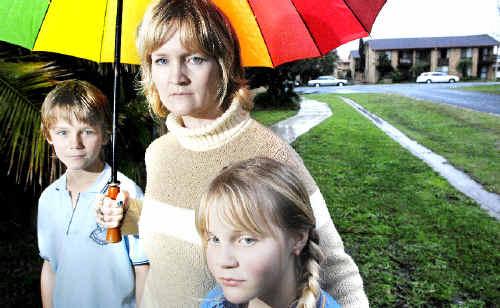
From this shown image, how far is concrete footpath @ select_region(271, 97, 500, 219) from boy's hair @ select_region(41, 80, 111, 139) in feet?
20.8

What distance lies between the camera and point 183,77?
47.8 inches

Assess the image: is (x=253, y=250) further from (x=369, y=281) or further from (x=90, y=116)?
(x=369, y=281)

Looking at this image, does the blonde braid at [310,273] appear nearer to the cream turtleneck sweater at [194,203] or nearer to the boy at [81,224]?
the cream turtleneck sweater at [194,203]

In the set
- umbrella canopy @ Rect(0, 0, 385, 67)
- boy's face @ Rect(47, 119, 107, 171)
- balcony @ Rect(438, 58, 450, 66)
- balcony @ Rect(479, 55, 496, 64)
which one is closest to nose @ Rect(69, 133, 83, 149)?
boy's face @ Rect(47, 119, 107, 171)

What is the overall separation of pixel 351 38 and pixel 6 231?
2.88m

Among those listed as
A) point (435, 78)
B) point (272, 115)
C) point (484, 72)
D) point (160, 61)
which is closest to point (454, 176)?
point (160, 61)

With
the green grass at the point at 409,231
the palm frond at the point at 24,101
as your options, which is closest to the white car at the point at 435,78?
the green grass at the point at 409,231

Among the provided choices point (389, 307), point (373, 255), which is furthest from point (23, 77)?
point (373, 255)

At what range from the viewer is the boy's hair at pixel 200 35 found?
121 centimetres

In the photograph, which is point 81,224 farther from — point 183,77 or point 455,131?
point 455,131

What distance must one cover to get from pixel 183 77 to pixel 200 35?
0.33 ft

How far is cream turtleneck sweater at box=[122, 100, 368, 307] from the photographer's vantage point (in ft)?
4.09

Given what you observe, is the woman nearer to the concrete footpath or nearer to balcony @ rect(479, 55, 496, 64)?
the concrete footpath

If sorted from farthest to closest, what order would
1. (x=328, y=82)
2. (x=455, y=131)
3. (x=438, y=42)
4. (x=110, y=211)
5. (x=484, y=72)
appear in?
1. (x=438, y=42)
2. (x=484, y=72)
3. (x=328, y=82)
4. (x=455, y=131)
5. (x=110, y=211)
